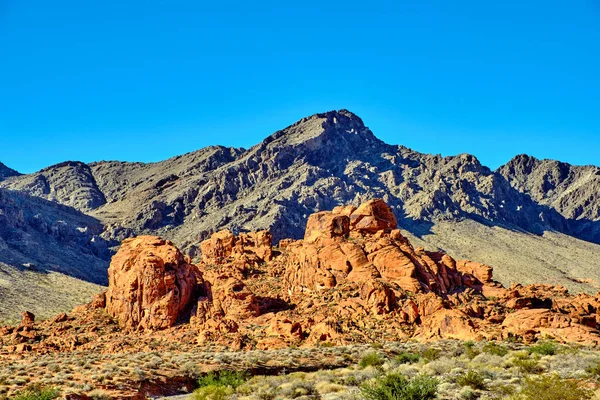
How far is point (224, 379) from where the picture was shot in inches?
1137

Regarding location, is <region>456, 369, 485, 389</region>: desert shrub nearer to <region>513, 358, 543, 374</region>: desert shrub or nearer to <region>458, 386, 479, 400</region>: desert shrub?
<region>458, 386, 479, 400</region>: desert shrub

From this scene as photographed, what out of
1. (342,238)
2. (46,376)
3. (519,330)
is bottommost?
(46,376)

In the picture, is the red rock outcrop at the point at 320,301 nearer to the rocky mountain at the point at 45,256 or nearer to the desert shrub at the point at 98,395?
the desert shrub at the point at 98,395

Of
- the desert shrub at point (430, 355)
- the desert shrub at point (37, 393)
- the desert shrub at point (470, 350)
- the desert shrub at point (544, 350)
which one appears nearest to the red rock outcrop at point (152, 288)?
the desert shrub at point (37, 393)

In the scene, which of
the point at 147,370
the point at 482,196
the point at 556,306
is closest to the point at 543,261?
the point at 482,196

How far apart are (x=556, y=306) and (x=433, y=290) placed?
366 inches

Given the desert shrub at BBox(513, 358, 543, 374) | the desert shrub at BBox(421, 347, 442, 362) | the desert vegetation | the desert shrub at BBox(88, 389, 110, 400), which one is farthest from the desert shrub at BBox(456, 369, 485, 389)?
the desert shrub at BBox(88, 389, 110, 400)

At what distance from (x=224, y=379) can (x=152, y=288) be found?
25499 millimetres

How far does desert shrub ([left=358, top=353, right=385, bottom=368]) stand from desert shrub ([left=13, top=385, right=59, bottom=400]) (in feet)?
48.2

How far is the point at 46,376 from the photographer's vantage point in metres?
28.8

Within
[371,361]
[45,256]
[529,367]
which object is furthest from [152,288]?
[45,256]

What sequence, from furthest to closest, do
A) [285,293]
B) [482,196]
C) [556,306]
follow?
[482,196] → [285,293] → [556,306]

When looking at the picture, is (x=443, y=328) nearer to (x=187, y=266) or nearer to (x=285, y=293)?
(x=285, y=293)

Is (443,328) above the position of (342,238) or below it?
below
